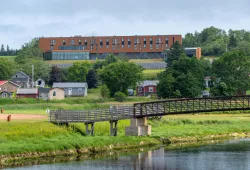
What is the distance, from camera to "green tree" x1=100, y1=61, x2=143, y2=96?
17188 centimetres

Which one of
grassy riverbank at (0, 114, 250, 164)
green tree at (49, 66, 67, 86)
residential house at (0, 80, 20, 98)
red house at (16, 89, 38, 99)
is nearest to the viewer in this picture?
grassy riverbank at (0, 114, 250, 164)

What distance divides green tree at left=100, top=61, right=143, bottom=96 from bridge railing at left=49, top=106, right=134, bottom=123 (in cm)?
8409

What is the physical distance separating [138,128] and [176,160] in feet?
45.5

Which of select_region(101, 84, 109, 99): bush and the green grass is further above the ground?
select_region(101, 84, 109, 99): bush

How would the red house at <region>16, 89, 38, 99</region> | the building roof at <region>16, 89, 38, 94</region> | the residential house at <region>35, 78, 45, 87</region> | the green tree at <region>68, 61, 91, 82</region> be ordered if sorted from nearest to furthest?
the red house at <region>16, 89, 38, 99</region>, the building roof at <region>16, 89, 38, 94</region>, the green tree at <region>68, 61, 91, 82</region>, the residential house at <region>35, 78, 45, 87</region>

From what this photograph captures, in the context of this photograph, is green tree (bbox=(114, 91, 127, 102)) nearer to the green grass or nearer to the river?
the green grass

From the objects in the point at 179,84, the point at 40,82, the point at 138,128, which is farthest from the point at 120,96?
the point at 138,128

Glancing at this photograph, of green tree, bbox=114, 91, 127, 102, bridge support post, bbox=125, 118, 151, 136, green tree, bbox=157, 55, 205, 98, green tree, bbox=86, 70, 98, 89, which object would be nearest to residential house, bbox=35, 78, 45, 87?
green tree, bbox=86, 70, 98, 89

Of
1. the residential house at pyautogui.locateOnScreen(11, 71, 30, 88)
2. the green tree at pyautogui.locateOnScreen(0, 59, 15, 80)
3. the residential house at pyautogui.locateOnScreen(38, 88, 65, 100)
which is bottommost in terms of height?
the residential house at pyautogui.locateOnScreen(38, 88, 65, 100)

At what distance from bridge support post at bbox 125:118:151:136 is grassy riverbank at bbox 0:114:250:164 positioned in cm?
87

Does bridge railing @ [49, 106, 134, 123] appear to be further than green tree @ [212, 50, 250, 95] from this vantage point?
No

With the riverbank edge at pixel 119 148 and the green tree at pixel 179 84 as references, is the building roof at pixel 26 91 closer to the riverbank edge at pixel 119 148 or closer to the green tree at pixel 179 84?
the green tree at pixel 179 84

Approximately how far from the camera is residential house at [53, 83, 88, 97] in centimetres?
17950

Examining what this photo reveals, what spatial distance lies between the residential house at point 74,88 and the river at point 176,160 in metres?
100
